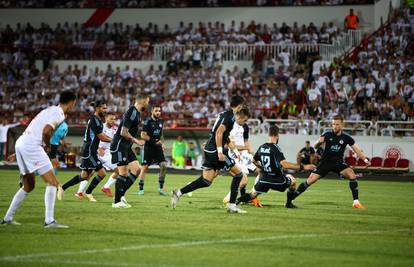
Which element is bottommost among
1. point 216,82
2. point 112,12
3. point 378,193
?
point 378,193

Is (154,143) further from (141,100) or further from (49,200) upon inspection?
(49,200)

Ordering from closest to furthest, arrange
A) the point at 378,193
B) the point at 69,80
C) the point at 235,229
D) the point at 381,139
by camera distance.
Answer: the point at 235,229, the point at 378,193, the point at 381,139, the point at 69,80

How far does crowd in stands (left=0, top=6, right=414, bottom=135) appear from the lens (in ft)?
127

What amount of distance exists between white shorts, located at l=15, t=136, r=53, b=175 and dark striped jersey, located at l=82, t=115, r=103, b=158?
6617mm

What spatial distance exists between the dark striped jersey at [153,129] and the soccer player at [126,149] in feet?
15.3

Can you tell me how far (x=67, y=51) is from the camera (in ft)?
165

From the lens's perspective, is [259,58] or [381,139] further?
[259,58]

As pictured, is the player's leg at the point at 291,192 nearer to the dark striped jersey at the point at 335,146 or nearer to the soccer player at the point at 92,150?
the dark striped jersey at the point at 335,146

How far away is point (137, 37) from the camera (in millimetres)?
50438

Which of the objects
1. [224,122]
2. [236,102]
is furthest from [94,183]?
[236,102]

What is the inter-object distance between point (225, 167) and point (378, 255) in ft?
20.0

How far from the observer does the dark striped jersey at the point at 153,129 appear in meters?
23.1

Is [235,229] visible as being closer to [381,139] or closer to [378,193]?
[378,193]

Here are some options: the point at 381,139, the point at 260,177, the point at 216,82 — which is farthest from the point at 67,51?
the point at 260,177
